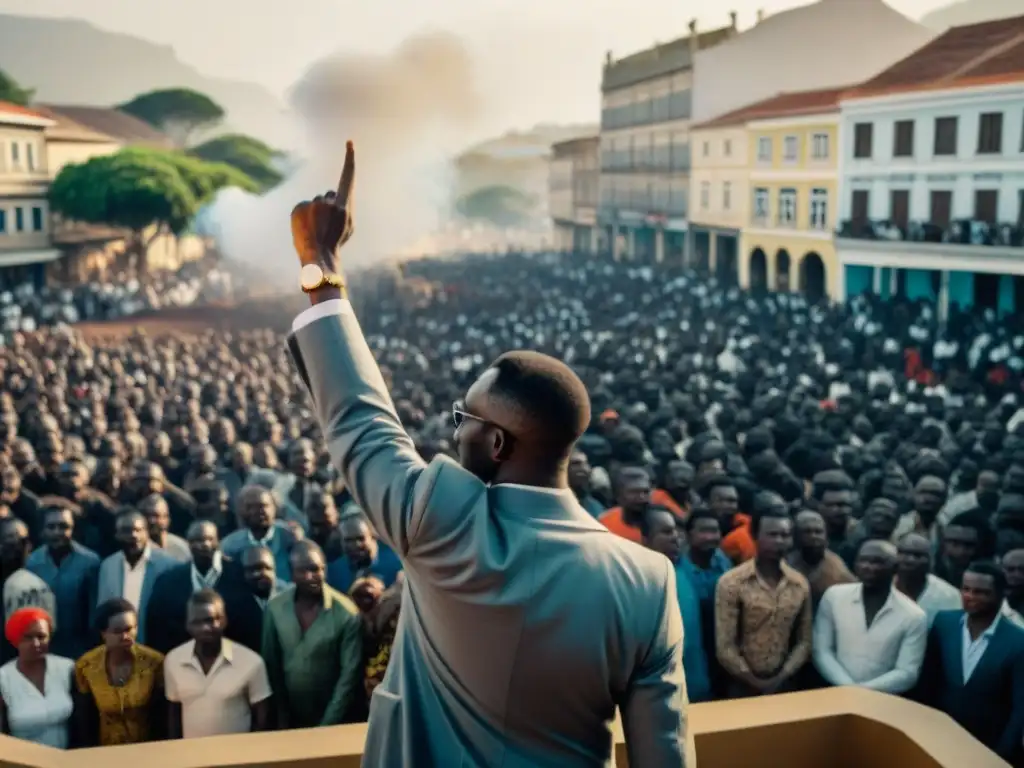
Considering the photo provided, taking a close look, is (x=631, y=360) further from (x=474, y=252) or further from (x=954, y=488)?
(x=474, y=252)

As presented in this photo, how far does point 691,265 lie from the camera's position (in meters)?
28.1

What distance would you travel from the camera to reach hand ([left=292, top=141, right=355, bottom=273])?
5.46 feet

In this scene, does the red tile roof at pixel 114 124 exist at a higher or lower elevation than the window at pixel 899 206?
higher

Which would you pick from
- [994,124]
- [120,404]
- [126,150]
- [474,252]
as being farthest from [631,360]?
[474,252]

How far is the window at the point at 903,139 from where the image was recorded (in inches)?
815

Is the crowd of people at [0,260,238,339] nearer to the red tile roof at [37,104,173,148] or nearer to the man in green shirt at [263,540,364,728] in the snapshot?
the red tile roof at [37,104,173,148]

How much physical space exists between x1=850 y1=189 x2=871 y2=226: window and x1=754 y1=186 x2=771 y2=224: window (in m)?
3.26

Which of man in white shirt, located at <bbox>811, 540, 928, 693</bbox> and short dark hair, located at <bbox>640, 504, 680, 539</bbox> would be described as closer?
man in white shirt, located at <bbox>811, 540, 928, 693</bbox>

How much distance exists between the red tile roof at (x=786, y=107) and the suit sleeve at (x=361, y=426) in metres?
23.1

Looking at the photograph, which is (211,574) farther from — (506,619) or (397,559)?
(506,619)

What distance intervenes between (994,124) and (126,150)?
18052mm

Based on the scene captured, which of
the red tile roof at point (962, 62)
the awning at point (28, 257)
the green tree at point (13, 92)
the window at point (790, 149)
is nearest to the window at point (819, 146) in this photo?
the window at point (790, 149)

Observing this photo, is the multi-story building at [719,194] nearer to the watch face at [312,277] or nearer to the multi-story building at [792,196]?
the multi-story building at [792,196]

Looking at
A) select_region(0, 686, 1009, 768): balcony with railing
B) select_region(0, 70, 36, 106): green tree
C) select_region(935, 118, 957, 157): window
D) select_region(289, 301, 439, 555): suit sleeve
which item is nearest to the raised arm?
select_region(289, 301, 439, 555): suit sleeve
